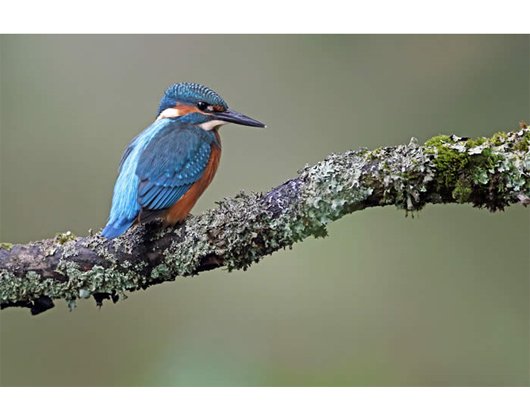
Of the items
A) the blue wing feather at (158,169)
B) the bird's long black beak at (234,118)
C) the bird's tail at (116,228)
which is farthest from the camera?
the bird's long black beak at (234,118)

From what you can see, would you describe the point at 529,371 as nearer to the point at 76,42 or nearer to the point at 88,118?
the point at 88,118

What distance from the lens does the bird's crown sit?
2.83 m

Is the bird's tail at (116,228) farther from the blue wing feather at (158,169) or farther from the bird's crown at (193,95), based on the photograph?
the bird's crown at (193,95)

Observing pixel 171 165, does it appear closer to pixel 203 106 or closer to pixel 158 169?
pixel 158 169

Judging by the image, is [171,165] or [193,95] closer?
[171,165]

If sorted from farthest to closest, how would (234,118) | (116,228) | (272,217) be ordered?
(234,118)
(116,228)
(272,217)

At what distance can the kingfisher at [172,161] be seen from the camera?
245 centimetres

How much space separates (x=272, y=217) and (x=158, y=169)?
63 cm

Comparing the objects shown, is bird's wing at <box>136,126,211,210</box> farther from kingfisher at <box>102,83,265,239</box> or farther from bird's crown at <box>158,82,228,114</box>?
bird's crown at <box>158,82,228,114</box>

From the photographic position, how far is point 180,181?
8.55ft

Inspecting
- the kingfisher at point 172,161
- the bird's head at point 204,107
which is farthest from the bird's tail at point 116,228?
the bird's head at point 204,107

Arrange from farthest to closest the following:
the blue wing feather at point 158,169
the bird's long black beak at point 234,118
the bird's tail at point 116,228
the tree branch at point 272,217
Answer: the bird's long black beak at point 234,118
the blue wing feather at point 158,169
the bird's tail at point 116,228
the tree branch at point 272,217

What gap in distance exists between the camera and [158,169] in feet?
8.45

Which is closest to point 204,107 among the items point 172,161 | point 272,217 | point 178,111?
point 178,111
